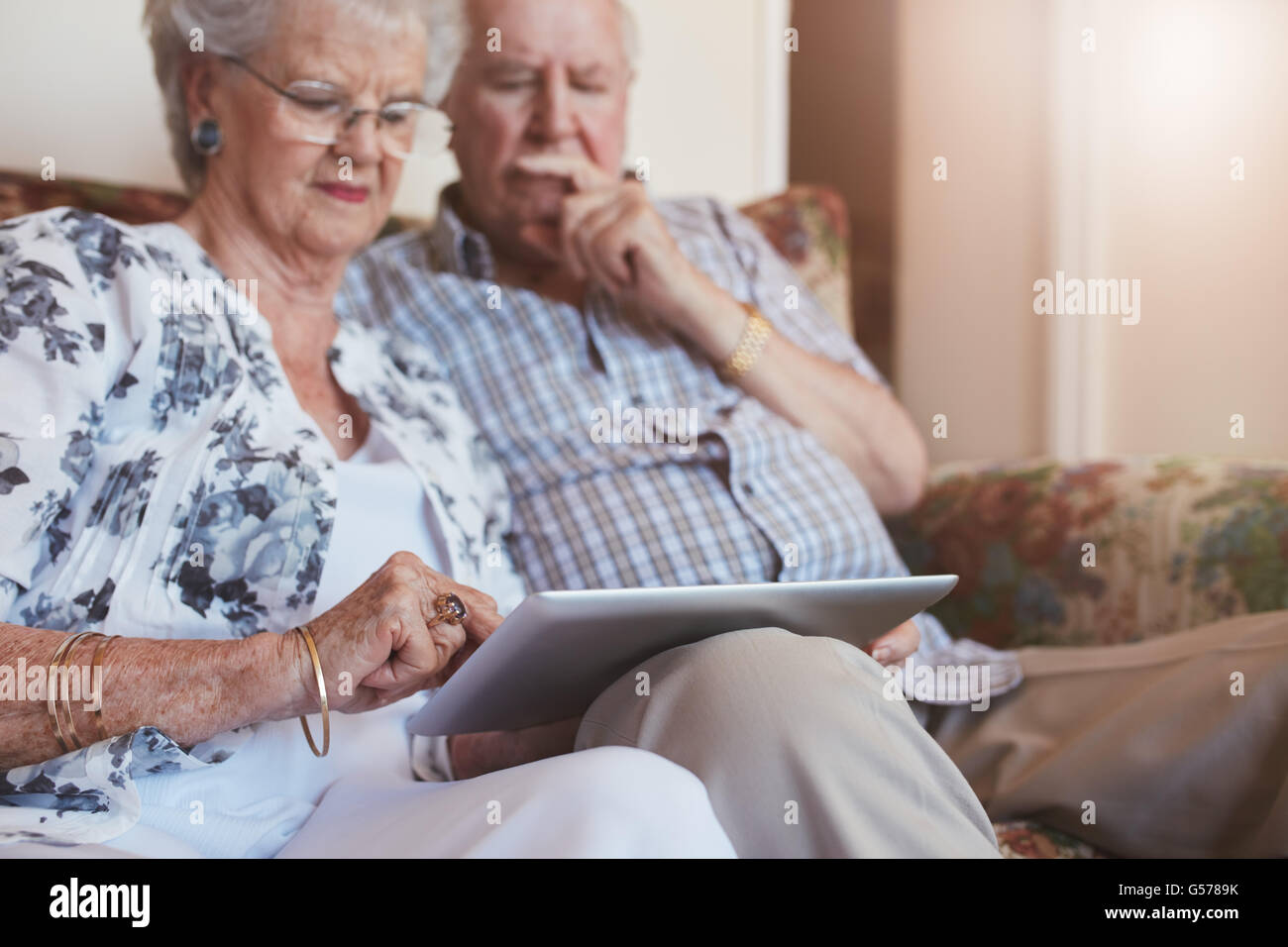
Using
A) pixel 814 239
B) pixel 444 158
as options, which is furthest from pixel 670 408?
pixel 444 158

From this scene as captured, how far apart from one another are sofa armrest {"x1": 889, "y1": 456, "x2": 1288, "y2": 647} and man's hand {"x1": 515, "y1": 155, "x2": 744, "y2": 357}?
405mm

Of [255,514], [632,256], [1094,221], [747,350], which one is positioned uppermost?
[1094,221]

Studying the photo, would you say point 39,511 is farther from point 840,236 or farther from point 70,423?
point 840,236

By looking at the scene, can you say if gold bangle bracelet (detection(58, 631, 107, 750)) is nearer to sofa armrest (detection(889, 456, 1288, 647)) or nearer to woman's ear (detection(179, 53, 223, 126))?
woman's ear (detection(179, 53, 223, 126))

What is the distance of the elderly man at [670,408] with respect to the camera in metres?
0.95

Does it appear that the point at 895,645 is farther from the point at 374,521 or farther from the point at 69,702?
the point at 69,702

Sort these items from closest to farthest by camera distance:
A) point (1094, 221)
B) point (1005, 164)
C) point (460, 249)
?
point (460, 249), point (1094, 221), point (1005, 164)

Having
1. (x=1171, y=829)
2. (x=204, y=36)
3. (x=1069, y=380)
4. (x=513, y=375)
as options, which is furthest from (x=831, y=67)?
(x=1171, y=829)

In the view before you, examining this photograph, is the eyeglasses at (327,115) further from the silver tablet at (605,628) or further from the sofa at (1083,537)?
the silver tablet at (605,628)

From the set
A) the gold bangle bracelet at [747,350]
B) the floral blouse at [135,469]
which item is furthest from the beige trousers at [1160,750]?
the floral blouse at [135,469]

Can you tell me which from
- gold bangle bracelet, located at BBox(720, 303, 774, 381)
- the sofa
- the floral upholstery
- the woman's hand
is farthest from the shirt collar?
the woman's hand

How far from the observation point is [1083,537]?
4.13 ft

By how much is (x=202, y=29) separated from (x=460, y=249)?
365 millimetres

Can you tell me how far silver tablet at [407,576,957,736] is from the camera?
62cm
